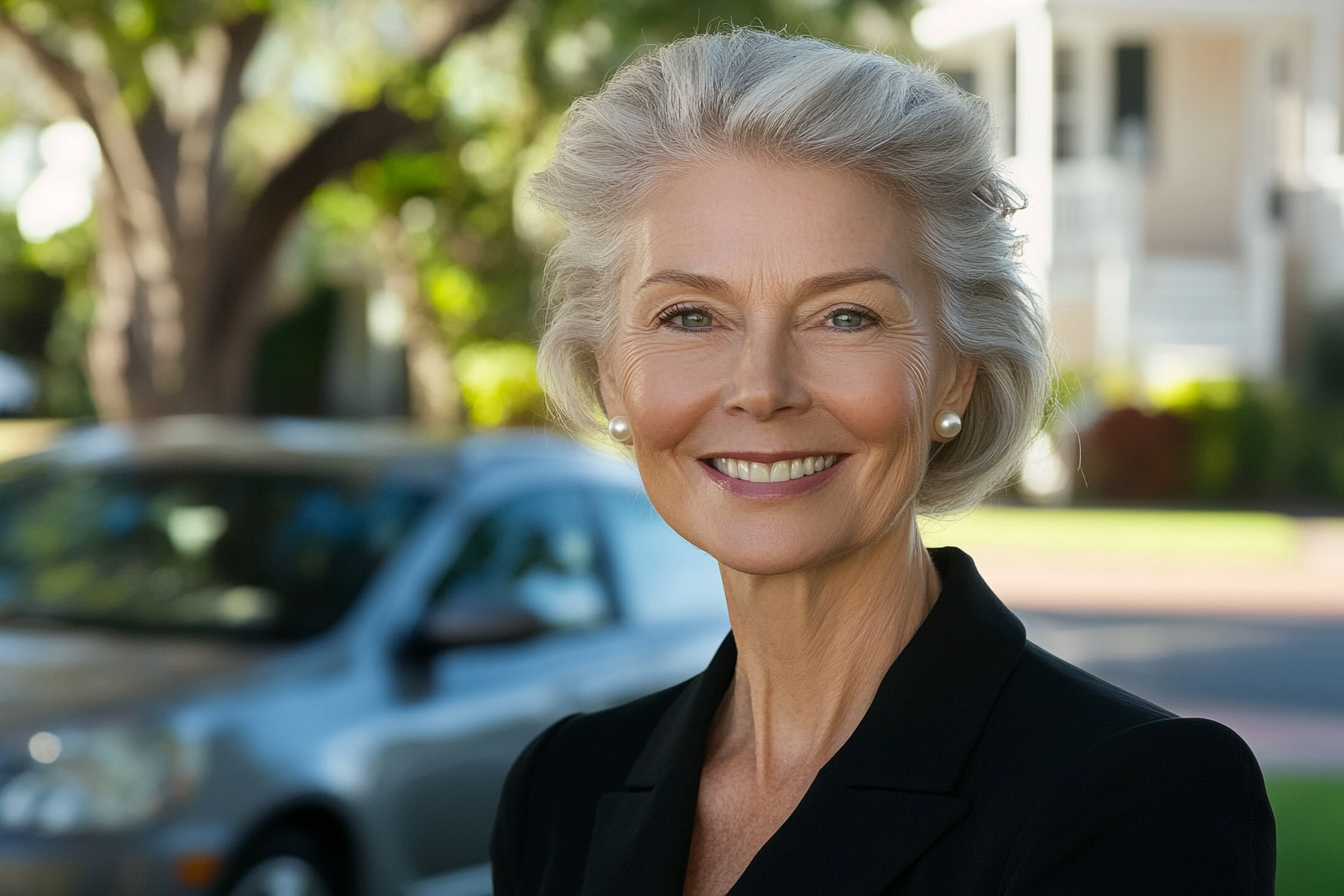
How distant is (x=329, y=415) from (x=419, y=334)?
260 inches

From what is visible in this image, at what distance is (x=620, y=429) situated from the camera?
2.40 meters

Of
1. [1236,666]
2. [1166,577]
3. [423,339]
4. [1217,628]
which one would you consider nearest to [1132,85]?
[423,339]

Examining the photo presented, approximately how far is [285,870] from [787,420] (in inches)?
127

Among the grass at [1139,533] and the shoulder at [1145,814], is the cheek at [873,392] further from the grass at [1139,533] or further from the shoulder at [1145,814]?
the grass at [1139,533]

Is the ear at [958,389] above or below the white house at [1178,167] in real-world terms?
below

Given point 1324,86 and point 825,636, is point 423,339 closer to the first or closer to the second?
point 1324,86

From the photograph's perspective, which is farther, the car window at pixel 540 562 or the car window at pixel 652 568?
the car window at pixel 652 568

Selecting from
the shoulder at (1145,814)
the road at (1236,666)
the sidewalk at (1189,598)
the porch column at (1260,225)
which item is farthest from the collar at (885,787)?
the porch column at (1260,225)

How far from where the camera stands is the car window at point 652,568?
19.6 ft

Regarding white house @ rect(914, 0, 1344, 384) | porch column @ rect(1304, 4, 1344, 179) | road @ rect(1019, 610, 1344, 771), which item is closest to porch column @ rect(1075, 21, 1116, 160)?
white house @ rect(914, 0, 1344, 384)

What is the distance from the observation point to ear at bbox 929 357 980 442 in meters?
2.20

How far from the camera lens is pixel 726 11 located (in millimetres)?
9258

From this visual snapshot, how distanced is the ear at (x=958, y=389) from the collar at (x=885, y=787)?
0.20 metres

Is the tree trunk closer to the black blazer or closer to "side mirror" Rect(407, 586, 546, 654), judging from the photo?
"side mirror" Rect(407, 586, 546, 654)
